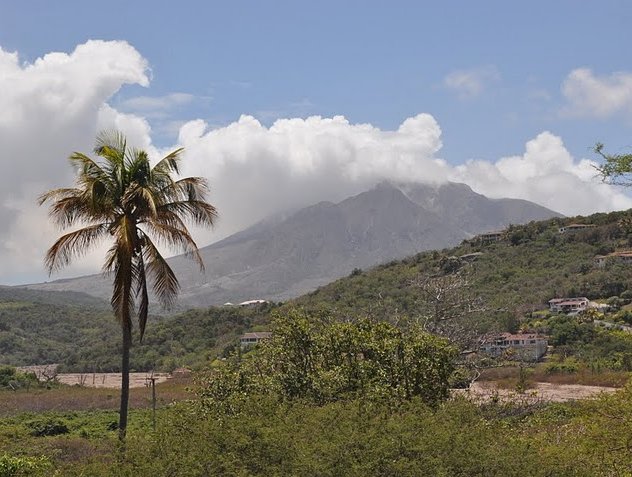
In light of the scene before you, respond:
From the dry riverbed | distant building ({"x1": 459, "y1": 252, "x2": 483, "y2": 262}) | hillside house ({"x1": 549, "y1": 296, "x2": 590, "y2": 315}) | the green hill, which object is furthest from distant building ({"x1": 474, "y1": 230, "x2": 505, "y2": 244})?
the dry riverbed

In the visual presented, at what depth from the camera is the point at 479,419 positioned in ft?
35.6

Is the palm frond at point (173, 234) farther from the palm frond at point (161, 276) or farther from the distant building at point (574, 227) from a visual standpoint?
the distant building at point (574, 227)

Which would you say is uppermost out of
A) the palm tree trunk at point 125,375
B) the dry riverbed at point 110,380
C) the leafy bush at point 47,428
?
the palm tree trunk at point 125,375

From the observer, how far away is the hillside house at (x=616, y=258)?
271ft

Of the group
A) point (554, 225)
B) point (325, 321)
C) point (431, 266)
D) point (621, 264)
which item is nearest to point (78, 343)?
point (431, 266)

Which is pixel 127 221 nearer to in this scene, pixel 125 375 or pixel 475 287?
pixel 125 375

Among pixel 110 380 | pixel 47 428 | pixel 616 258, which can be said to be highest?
pixel 616 258

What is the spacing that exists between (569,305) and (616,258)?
1573 cm

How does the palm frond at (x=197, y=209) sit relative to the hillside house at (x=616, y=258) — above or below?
below

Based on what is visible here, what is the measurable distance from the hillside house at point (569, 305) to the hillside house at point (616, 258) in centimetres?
1145

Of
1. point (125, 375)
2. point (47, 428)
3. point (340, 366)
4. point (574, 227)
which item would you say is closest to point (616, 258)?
point (574, 227)

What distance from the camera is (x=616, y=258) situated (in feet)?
274

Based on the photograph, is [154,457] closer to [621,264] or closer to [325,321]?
[325,321]

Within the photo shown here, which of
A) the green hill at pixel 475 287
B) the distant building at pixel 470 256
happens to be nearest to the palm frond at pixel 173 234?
the green hill at pixel 475 287
